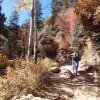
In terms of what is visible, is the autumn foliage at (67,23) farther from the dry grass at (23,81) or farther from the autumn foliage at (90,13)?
the dry grass at (23,81)

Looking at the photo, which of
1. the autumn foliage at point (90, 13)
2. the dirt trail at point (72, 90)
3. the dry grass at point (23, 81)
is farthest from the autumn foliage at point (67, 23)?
the dry grass at point (23, 81)

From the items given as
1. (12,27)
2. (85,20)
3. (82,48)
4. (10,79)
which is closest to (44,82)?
(10,79)

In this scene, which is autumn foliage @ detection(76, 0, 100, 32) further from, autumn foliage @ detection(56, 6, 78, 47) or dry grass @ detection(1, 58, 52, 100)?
autumn foliage @ detection(56, 6, 78, 47)

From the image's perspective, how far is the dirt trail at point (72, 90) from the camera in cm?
1319

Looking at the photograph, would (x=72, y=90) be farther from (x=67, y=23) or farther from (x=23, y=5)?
(x=67, y=23)

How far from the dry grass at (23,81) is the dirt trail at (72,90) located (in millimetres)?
709

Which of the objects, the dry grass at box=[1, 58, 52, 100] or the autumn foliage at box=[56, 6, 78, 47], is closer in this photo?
the dry grass at box=[1, 58, 52, 100]

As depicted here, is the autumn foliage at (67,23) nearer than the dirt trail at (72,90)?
No

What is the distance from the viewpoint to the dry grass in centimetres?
1244

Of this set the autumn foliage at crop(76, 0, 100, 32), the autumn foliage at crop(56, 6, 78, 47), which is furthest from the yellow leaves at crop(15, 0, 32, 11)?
the autumn foliage at crop(56, 6, 78, 47)

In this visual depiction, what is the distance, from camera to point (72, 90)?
551 inches

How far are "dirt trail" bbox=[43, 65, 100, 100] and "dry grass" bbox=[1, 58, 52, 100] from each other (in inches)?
27.9

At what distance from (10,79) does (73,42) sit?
19.2 metres

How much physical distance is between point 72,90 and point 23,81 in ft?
8.55
